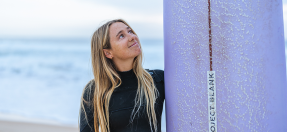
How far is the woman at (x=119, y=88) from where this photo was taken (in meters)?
1.68

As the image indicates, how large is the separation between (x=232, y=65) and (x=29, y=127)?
5.40m

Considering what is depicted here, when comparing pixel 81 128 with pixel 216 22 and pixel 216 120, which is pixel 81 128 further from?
pixel 216 22

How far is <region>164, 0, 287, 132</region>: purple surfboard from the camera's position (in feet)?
3.19

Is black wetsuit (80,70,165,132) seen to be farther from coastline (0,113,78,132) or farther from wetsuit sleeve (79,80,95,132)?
coastline (0,113,78,132)

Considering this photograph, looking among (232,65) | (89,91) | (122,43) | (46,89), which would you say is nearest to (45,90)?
(46,89)

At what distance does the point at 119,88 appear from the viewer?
70.2 inches

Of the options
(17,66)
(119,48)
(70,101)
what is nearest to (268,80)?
(119,48)

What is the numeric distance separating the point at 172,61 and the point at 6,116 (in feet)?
19.8

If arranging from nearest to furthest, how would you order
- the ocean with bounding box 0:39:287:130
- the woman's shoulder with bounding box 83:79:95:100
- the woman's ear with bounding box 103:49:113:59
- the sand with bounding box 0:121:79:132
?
the woman's shoulder with bounding box 83:79:95:100 < the woman's ear with bounding box 103:49:113:59 < the sand with bounding box 0:121:79:132 < the ocean with bounding box 0:39:287:130

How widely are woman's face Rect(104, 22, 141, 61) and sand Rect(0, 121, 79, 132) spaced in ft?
12.7

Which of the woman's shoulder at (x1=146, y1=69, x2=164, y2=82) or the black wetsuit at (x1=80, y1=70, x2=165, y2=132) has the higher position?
the woman's shoulder at (x1=146, y1=69, x2=164, y2=82)

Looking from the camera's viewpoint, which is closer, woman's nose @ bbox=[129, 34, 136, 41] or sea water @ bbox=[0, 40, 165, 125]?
woman's nose @ bbox=[129, 34, 136, 41]

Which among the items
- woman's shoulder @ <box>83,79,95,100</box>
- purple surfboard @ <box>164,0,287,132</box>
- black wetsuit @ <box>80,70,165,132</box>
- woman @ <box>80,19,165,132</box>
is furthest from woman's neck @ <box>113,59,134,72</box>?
purple surfboard @ <box>164,0,287,132</box>

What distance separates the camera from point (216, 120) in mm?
1030
